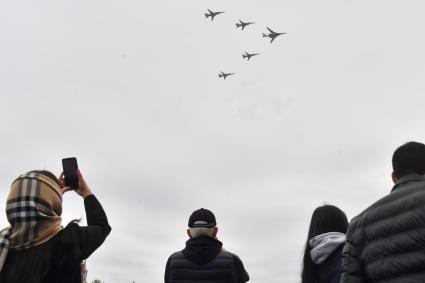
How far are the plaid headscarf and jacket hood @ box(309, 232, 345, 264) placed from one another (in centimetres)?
291

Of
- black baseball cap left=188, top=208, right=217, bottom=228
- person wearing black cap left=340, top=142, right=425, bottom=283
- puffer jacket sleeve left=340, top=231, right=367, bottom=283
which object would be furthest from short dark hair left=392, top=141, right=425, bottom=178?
black baseball cap left=188, top=208, right=217, bottom=228

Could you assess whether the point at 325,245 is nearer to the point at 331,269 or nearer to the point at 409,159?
the point at 331,269

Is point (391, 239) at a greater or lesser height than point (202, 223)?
lesser

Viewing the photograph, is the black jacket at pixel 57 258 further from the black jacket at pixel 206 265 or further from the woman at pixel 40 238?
the black jacket at pixel 206 265

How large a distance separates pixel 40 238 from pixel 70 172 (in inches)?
24.7

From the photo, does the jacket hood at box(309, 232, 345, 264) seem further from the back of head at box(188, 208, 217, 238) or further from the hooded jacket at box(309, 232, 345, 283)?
the back of head at box(188, 208, 217, 238)

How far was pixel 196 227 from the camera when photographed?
6543 mm

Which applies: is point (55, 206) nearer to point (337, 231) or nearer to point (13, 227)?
point (13, 227)

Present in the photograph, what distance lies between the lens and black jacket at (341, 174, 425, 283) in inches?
159

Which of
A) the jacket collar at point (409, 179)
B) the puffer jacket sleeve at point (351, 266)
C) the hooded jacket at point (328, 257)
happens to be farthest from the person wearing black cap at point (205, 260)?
the jacket collar at point (409, 179)

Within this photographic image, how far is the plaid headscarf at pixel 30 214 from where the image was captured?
12.9 ft

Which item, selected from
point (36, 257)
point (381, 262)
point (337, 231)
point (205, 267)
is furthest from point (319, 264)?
point (36, 257)

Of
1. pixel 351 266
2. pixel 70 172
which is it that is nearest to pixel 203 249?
pixel 351 266

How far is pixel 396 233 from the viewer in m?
4.22
